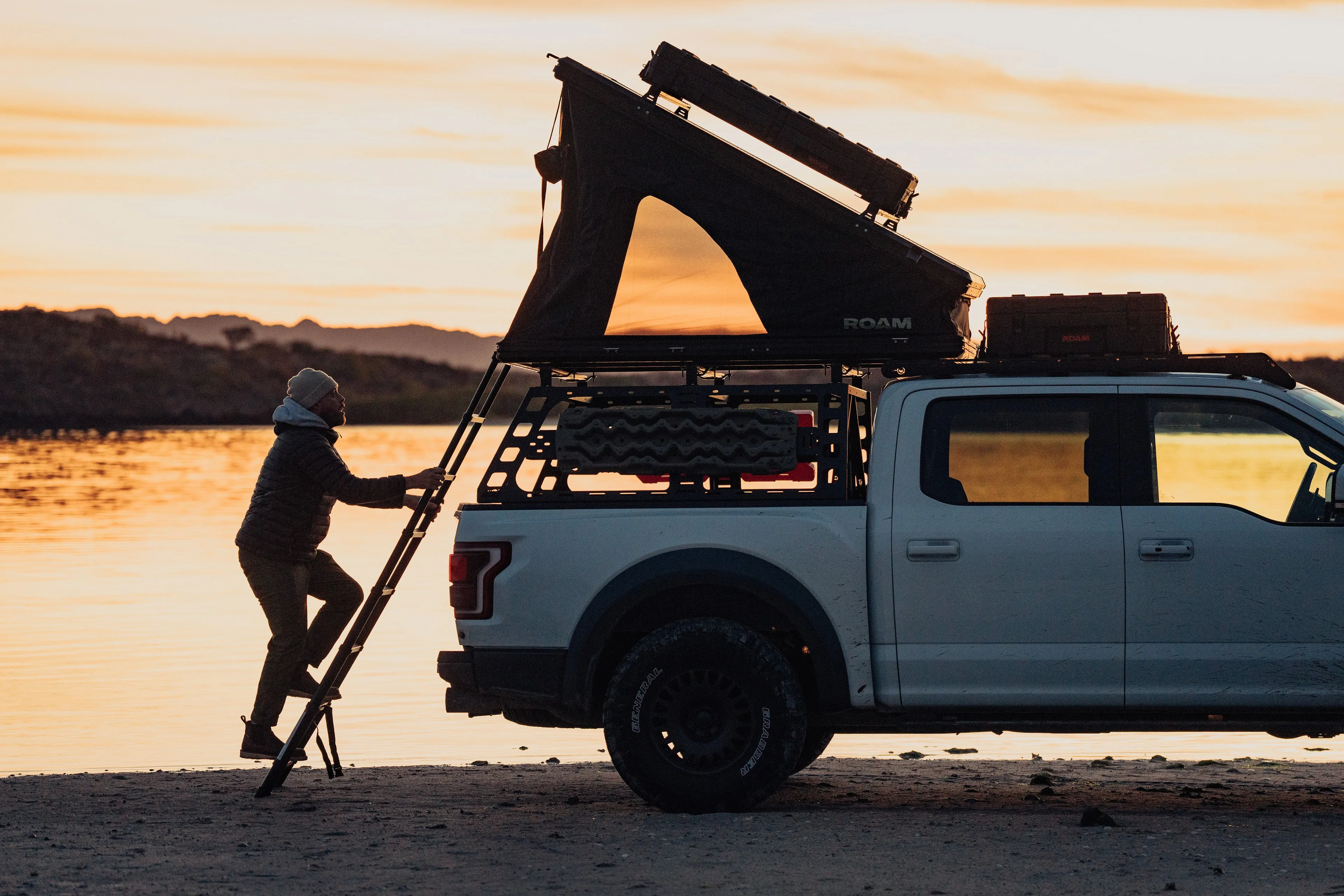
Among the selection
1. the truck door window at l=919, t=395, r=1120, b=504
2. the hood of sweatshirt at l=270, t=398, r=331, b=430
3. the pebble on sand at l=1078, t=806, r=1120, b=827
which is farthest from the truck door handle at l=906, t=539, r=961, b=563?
the hood of sweatshirt at l=270, t=398, r=331, b=430

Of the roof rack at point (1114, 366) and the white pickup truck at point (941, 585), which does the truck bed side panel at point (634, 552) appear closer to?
the white pickup truck at point (941, 585)

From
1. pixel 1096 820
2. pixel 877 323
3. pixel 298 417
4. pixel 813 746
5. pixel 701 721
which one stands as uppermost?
pixel 877 323

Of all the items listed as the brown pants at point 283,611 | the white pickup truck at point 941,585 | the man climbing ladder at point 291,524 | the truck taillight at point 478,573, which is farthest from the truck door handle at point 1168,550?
the brown pants at point 283,611

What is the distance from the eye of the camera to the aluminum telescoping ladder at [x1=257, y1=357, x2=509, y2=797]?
27.4 feet

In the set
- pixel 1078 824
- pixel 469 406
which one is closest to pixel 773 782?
pixel 1078 824

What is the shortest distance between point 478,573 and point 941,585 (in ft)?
6.76

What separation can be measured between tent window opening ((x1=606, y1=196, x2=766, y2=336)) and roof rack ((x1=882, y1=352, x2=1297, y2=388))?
37.2 inches

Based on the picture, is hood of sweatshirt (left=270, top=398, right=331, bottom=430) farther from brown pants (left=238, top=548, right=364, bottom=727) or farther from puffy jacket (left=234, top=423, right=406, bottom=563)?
brown pants (left=238, top=548, right=364, bottom=727)

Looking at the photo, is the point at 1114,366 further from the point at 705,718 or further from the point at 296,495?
the point at 296,495

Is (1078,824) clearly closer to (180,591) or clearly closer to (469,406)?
(469,406)

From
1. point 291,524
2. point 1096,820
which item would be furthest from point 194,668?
point 1096,820

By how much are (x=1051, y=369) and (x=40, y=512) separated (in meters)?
32.5

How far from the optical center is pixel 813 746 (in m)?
8.71

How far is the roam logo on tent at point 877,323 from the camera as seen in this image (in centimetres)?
778
